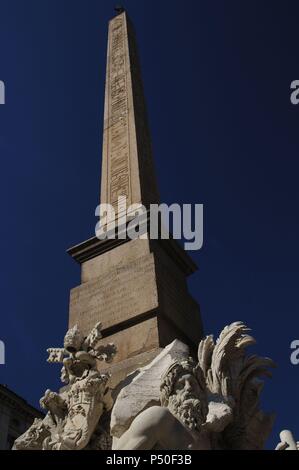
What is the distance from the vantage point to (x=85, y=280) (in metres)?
7.20

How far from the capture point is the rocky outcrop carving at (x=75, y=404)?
4.54 metres

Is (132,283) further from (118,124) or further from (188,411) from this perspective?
(118,124)

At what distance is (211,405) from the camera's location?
4637 millimetres

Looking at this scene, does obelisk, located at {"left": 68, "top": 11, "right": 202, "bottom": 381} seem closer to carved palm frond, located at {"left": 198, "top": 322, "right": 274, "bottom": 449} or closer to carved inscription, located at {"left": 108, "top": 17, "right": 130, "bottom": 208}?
carved inscription, located at {"left": 108, "top": 17, "right": 130, "bottom": 208}

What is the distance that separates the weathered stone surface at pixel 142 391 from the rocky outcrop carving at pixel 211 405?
236mm

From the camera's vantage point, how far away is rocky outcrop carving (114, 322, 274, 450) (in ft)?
11.7

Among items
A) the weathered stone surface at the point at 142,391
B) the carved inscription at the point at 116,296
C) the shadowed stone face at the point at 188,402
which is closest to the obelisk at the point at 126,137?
the carved inscription at the point at 116,296

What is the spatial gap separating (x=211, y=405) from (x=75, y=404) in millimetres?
1214

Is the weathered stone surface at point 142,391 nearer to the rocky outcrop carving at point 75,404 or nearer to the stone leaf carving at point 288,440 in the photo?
the rocky outcrop carving at point 75,404

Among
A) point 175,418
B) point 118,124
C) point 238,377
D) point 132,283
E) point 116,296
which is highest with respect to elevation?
point 118,124

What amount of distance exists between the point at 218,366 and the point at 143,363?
0.76 metres

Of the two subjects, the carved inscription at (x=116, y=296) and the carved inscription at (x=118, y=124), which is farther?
the carved inscription at (x=118, y=124)

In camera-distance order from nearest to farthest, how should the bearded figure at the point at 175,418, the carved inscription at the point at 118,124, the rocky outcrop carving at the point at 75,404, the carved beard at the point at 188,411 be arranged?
the bearded figure at the point at 175,418, the carved beard at the point at 188,411, the rocky outcrop carving at the point at 75,404, the carved inscription at the point at 118,124

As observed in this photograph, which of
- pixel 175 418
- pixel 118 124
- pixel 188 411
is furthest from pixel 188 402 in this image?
pixel 118 124
